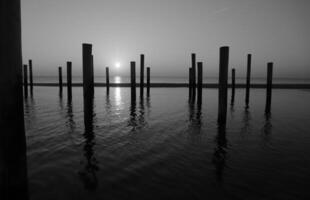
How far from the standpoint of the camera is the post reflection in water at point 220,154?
14.2 feet

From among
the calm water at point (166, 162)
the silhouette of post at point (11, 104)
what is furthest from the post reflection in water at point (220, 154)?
the silhouette of post at point (11, 104)

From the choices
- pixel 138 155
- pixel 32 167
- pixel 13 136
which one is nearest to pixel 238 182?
pixel 138 155

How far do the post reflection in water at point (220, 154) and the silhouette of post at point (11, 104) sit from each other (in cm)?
333

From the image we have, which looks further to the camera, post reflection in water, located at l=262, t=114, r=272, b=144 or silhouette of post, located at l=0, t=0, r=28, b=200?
post reflection in water, located at l=262, t=114, r=272, b=144

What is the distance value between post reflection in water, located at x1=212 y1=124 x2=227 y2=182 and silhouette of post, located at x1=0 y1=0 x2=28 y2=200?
333cm

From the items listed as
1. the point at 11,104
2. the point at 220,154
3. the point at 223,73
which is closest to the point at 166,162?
the point at 220,154

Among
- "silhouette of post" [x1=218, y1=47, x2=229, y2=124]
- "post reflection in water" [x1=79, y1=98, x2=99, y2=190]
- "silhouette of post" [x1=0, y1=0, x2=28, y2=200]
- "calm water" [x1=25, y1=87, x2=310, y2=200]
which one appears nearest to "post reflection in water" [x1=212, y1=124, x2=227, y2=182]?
"calm water" [x1=25, y1=87, x2=310, y2=200]

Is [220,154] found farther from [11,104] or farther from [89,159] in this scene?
[11,104]

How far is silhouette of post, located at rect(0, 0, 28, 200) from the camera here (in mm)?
2172

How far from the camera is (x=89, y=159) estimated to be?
4906 mm

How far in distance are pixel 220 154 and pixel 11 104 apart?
15.3 feet

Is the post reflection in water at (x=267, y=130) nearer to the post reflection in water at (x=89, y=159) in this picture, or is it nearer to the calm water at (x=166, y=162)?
the calm water at (x=166, y=162)

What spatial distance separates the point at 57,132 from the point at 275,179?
6.67m

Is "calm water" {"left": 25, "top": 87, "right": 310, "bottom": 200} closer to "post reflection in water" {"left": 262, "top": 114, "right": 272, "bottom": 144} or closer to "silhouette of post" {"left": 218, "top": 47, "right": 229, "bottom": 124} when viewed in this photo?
"post reflection in water" {"left": 262, "top": 114, "right": 272, "bottom": 144}
